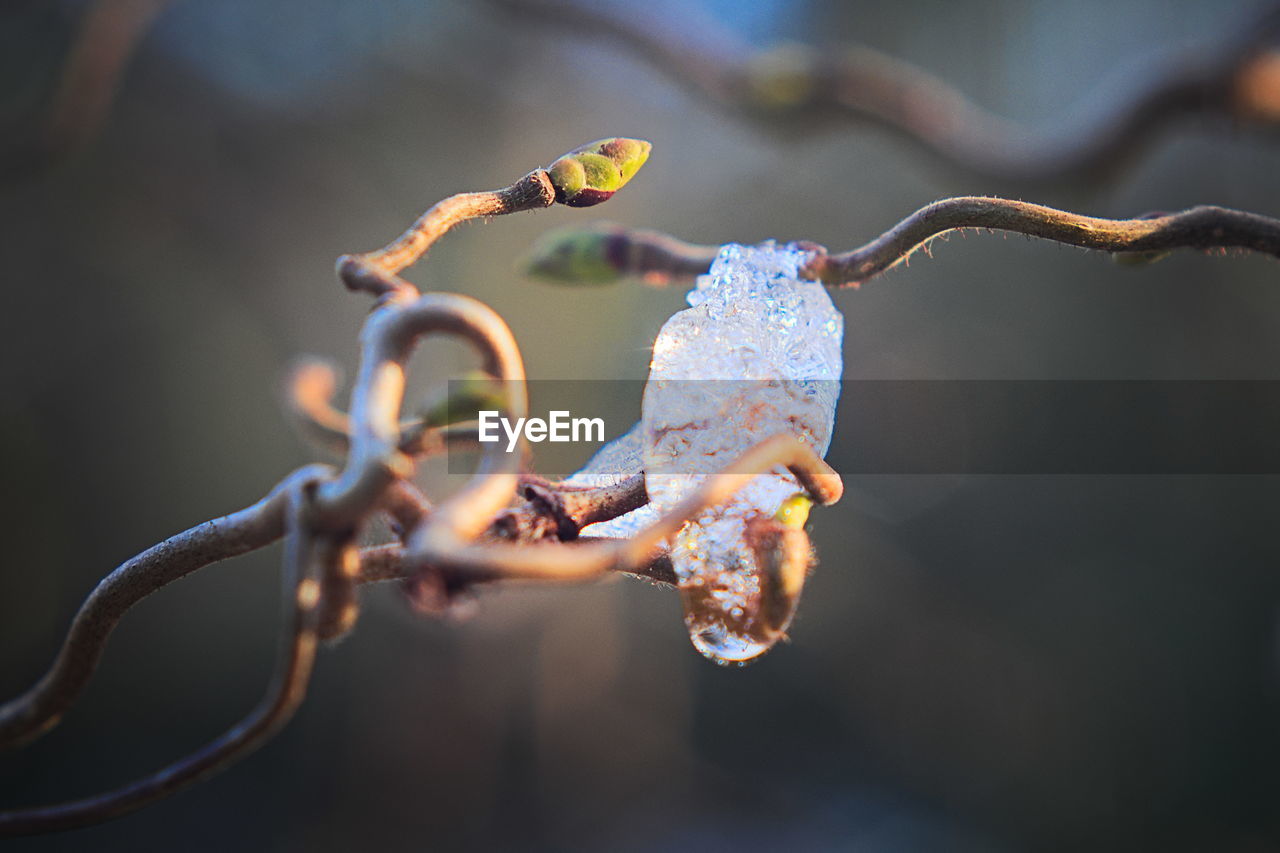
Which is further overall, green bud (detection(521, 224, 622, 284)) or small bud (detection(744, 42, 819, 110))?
small bud (detection(744, 42, 819, 110))

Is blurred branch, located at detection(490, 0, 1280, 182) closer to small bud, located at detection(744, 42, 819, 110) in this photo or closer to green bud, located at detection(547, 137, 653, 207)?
small bud, located at detection(744, 42, 819, 110)

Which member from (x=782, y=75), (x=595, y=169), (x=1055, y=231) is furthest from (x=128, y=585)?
(x=782, y=75)

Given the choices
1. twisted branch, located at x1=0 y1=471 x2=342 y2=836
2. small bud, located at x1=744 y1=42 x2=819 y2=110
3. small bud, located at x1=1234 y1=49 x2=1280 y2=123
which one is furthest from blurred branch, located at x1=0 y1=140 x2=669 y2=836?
small bud, located at x1=1234 y1=49 x2=1280 y2=123

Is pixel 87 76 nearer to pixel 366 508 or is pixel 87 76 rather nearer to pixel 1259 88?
pixel 366 508

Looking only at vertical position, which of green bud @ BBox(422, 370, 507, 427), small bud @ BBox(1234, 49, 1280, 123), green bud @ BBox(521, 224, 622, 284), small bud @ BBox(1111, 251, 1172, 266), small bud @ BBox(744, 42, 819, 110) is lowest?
green bud @ BBox(422, 370, 507, 427)

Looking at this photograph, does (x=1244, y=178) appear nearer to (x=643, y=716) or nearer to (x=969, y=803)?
(x=969, y=803)

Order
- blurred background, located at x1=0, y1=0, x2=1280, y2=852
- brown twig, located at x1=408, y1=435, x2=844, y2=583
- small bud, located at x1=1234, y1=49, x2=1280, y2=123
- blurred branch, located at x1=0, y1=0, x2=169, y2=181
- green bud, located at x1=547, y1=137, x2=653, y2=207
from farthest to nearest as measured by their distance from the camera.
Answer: blurred background, located at x1=0, y1=0, x2=1280, y2=852 → blurred branch, located at x1=0, y1=0, x2=169, y2=181 → small bud, located at x1=1234, y1=49, x2=1280, y2=123 → green bud, located at x1=547, y1=137, x2=653, y2=207 → brown twig, located at x1=408, y1=435, x2=844, y2=583

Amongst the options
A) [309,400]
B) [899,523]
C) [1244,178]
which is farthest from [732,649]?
[1244,178]
